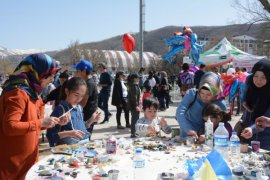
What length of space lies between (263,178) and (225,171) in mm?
321

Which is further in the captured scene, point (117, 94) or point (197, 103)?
point (117, 94)

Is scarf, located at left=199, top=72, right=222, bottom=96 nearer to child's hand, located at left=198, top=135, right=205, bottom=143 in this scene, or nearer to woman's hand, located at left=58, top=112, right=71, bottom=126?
child's hand, located at left=198, top=135, right=205, bottom=143

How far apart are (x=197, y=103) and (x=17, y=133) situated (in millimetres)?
1926

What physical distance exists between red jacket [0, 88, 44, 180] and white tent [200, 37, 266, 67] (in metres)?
12.0

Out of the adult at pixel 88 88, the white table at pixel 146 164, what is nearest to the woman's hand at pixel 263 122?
the white table at pixel 146 164

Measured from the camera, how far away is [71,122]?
3.03m

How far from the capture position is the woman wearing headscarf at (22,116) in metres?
2.21

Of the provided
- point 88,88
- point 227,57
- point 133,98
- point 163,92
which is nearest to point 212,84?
point 88,88

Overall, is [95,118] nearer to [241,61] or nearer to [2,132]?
[2,132]

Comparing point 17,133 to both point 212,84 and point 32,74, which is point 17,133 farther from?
point 212,84

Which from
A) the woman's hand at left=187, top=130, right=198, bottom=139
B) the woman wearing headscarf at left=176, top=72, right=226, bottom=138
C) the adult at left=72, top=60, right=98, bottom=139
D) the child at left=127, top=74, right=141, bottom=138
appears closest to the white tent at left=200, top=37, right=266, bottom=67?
the child at left=127, top=74, right=141, bottom=138

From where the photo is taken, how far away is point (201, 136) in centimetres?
297

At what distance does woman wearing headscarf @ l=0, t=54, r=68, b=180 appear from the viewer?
2.21 m

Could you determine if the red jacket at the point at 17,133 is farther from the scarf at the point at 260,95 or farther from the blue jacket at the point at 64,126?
the scarf at the point at 260,95
